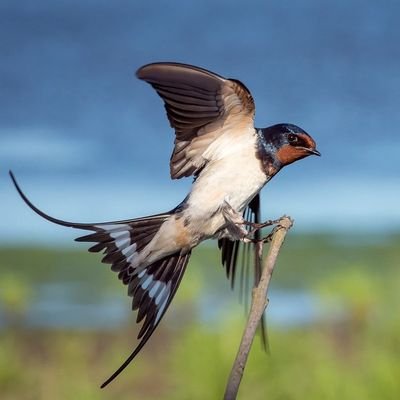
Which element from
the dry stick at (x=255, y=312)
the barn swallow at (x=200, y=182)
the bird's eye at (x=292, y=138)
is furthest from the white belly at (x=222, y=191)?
the dry stick at (x=255, y=312)

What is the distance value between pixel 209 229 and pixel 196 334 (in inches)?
51.4

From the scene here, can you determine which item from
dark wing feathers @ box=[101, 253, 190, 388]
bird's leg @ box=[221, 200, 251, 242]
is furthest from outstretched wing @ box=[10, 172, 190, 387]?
bird's leg @ box=[221, 200, 251, 242]

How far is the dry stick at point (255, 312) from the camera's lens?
6.21 feet

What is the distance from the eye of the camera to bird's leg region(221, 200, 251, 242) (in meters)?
2.39

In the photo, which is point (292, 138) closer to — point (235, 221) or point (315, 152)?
point (315, 152)

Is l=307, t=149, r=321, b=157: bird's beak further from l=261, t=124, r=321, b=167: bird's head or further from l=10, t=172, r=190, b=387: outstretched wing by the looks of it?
l=10, t=172, r=190, b=387: outstretched wing

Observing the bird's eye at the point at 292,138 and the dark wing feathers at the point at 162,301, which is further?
the bird's eye at the point at 292,138

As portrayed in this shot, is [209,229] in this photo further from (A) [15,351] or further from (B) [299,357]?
(A) [15,351]

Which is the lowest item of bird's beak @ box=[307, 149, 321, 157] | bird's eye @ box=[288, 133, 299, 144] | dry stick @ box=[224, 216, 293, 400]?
dry stick @ box=[224, 216, 293, 400]

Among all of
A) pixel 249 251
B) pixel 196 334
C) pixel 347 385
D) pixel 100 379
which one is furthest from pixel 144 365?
pixel 249 251

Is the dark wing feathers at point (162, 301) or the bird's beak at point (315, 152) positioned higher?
the bird's beak at point (315, 152)

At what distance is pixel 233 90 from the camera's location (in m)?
2.39

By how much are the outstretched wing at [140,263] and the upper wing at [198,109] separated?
0.50 ft

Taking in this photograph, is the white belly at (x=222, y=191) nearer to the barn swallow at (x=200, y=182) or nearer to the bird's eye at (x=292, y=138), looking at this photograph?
the barn swallow at (x=200, y=182)
